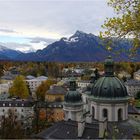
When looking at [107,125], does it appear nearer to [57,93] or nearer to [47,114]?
[47,114]

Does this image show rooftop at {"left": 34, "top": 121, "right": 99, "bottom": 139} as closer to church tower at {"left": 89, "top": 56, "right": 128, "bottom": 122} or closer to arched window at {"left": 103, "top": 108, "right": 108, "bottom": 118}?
arched window at {"left": 103, "top": 108, "right": 108, "bottom": 118}

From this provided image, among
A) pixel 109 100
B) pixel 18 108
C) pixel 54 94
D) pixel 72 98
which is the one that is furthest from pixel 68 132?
pixel 54 94

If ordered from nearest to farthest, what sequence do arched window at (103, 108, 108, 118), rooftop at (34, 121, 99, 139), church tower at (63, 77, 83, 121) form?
rooftop at (34, 121, 99, 139) < arched window at (103, 108, 108, 118) < church tower at (63, 77, 83, 121)

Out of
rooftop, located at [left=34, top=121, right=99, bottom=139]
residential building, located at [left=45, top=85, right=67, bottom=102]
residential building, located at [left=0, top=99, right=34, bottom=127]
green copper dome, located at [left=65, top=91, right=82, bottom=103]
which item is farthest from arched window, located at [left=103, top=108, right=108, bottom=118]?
residential building, located at [left=45, top=85, right=67, bottom=102]

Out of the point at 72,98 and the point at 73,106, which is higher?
the point at 72,98

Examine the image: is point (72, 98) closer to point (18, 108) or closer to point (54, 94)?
point (18, 108)

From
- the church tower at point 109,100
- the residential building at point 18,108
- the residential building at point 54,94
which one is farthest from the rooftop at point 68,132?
the residential building at point 54,94

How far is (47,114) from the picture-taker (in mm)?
70312

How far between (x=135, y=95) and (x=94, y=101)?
2818 inches

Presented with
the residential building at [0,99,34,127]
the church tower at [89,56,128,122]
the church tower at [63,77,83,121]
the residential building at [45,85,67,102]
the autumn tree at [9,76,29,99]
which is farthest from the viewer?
the autumn tree at [9,76,29,99]

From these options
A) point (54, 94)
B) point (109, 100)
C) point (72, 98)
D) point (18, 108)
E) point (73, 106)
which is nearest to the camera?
point (109, 100)

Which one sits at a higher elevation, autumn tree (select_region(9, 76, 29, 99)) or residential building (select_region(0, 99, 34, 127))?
autumn tree (select_region(9, 76, 29, 99))

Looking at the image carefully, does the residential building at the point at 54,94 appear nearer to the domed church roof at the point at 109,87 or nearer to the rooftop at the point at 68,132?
the domed church roof at the point at 109,87

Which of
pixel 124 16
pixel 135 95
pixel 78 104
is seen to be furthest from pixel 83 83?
pixel 124 16
